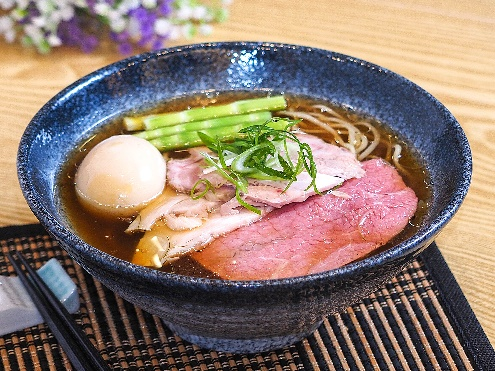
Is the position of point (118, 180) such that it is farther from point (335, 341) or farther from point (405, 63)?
point (405, 63)

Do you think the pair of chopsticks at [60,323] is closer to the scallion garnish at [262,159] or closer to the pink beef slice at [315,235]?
the pink beef slice at [315,235]

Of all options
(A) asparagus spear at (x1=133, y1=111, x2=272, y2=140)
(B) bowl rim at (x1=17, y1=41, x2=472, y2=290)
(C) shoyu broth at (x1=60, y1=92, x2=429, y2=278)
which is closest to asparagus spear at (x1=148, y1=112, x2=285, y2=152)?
(A) asparagus spear at (x1=133, y1=111, x2=272, y2=140)

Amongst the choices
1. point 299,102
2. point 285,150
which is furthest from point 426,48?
point 285,150

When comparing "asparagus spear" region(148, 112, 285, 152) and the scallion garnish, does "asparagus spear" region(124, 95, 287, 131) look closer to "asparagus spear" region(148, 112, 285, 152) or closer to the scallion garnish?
"asparagus spear" region(148, 112, 285, 152)

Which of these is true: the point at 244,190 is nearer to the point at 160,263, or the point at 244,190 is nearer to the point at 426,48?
the point at 160,263

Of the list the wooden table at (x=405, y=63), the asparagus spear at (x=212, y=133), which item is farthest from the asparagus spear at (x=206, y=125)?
the wooden table at (x=405, y=63)

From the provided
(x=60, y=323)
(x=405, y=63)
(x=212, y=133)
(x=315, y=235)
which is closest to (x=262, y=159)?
(x=315, y=235)
